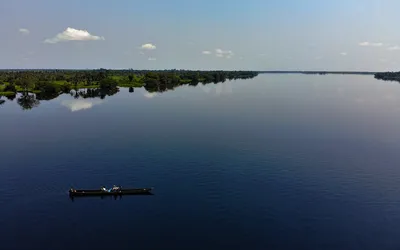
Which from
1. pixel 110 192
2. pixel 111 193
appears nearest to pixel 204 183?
pixel 111 193

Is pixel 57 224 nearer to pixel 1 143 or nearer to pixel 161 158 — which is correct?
pixel 161 158

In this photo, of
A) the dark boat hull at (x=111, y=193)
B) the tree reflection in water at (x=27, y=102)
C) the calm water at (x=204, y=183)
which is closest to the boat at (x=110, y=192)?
the dark boat hull at (x=111, y=193)

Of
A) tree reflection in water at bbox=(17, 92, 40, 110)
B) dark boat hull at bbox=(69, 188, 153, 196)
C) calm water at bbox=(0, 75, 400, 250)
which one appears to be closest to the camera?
calm water at bbox=(0, 75, 400, 250)

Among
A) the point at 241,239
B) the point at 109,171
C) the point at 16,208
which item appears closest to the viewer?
the point at 241,239

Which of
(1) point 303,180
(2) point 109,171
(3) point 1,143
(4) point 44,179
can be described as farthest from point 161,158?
(3) point 1,143

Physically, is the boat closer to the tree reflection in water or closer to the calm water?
the calm water

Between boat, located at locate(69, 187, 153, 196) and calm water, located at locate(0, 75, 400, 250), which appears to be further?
boat, located at locate(69, 187, 153, 196)

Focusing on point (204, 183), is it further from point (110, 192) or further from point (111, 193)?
point (110, 192)

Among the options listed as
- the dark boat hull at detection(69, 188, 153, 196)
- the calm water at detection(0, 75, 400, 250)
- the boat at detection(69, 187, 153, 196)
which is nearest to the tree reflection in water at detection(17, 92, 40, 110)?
the calm water at detection(0, 75, 400, 250)
